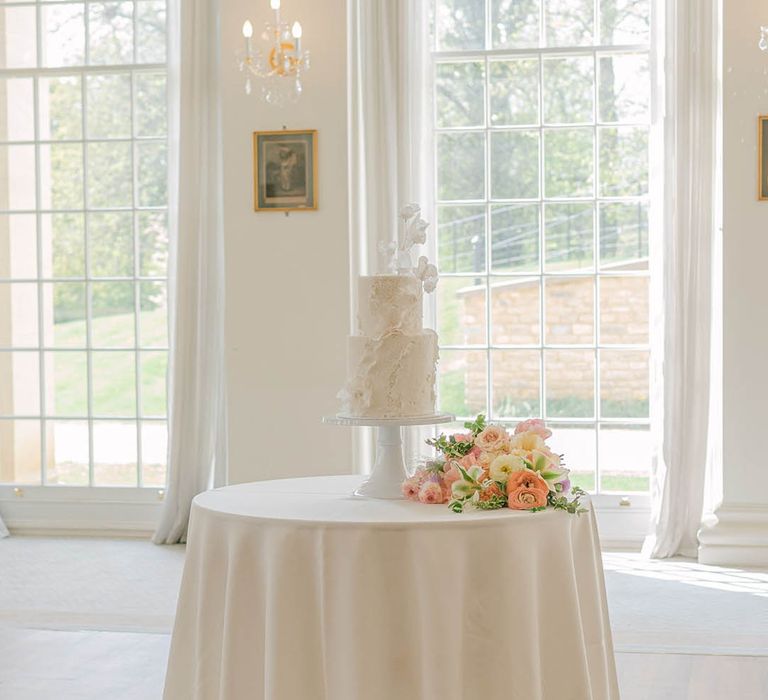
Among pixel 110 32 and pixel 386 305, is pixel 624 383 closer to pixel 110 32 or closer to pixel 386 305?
pixel 386 305

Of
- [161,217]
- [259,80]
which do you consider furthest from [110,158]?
[259,80]

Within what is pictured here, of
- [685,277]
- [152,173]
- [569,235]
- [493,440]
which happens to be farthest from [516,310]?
[493,440]

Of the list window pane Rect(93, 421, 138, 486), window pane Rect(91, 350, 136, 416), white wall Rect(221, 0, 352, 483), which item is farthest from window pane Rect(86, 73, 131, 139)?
window pane Rect(93, 421, 138, 486)

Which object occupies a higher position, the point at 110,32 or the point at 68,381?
the point at 110,32

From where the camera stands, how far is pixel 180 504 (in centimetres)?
683

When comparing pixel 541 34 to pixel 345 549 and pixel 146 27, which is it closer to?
pixel 146 27

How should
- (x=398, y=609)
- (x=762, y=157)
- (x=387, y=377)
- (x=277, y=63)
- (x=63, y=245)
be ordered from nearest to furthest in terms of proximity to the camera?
(x=398, y=609) → (x=387, y=377) → (x=762, y=157) → (x=277, y=63) → (x=63, y=245)

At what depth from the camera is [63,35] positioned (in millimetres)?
7238

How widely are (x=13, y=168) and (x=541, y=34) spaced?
3.29m

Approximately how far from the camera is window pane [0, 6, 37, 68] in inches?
287

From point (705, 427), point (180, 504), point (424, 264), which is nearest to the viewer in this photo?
point (424, 264)

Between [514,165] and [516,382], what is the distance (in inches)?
48.2

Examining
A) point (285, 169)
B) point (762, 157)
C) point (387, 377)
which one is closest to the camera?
point (387, 377)

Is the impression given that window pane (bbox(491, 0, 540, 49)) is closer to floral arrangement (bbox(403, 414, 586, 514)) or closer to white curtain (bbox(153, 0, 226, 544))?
white curtain (bbox(153, 0, 226, 544))
